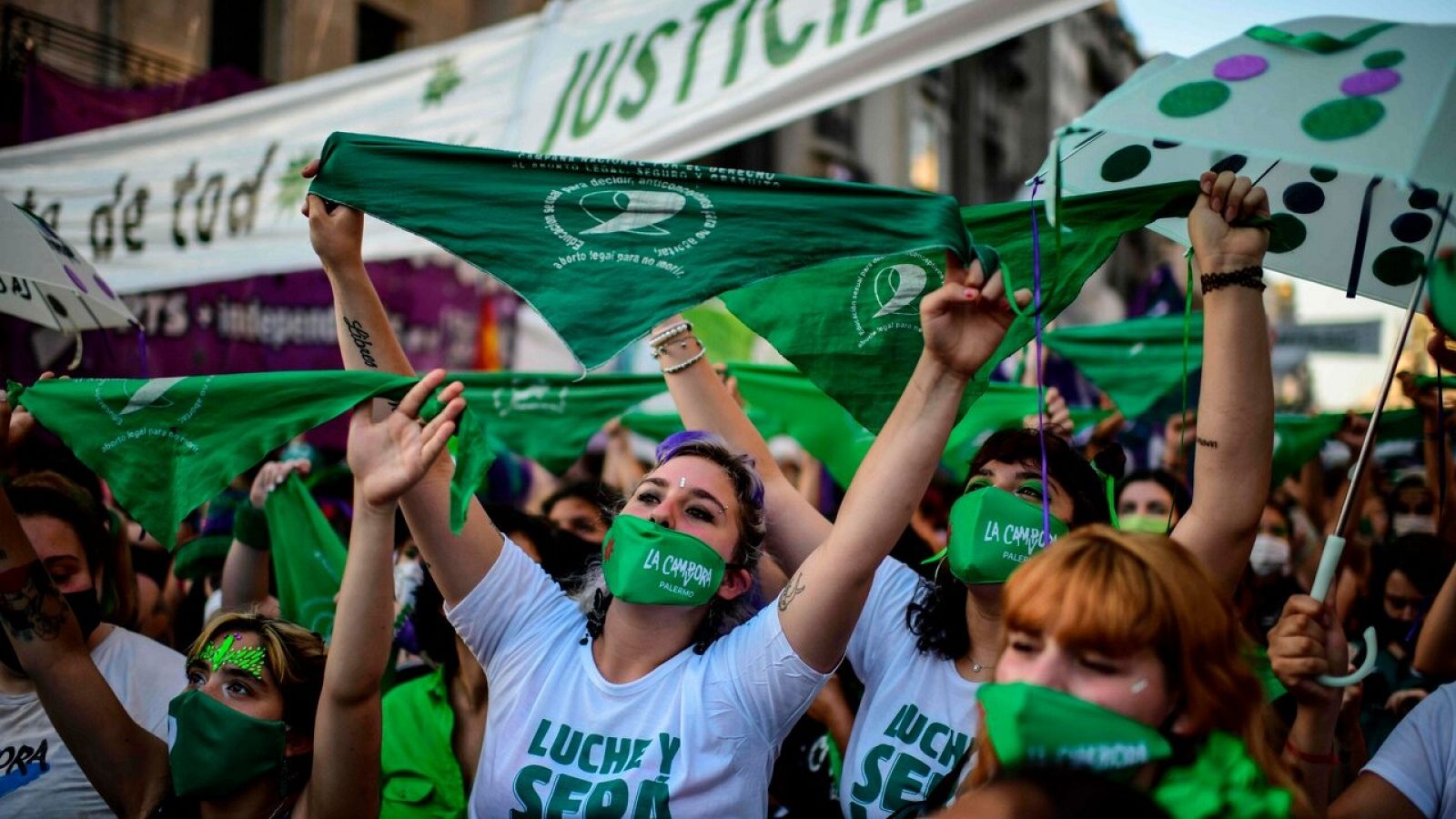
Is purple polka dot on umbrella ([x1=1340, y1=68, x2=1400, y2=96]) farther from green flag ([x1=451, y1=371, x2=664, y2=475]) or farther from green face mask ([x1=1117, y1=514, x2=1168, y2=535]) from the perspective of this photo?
green flag ([x1=451, y1=371, x2=664, y2=475])

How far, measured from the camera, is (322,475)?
15.8 feet

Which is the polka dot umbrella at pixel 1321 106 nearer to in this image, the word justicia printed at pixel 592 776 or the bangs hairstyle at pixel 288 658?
the word justicia printed at pixel 592 776

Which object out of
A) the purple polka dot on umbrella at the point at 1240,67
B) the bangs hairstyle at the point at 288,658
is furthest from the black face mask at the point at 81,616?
the purple polka dot on umbrella at the point at 1240,67

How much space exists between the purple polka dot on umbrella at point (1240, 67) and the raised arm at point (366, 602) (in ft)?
4.62

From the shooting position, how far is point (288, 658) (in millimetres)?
2666

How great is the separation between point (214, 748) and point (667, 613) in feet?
3.07

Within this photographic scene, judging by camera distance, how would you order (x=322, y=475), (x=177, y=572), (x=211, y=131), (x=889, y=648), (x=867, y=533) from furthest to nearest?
1. (x=211, y=131)
2. (x=322, y=475)
3. (x=177, y=572)
4. (x=889, y=648)
5. (x=867, y=533)

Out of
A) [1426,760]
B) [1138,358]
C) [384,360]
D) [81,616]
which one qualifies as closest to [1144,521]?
[1138,358]

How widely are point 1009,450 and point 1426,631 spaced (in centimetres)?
106

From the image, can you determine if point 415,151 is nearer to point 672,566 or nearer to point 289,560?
point 672,566

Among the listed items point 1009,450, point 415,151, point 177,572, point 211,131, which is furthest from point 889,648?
point 211,131

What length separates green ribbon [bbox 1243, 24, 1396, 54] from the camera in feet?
6.44

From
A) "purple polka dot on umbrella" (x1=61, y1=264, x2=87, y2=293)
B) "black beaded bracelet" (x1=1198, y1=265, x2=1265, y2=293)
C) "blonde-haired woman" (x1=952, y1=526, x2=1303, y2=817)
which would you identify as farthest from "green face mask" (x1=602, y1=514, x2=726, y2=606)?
"purple polka dot on umbrella" (x1=61, y1=264, x2=87, y2=293)

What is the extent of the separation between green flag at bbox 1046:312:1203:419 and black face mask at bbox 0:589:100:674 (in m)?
3.69
